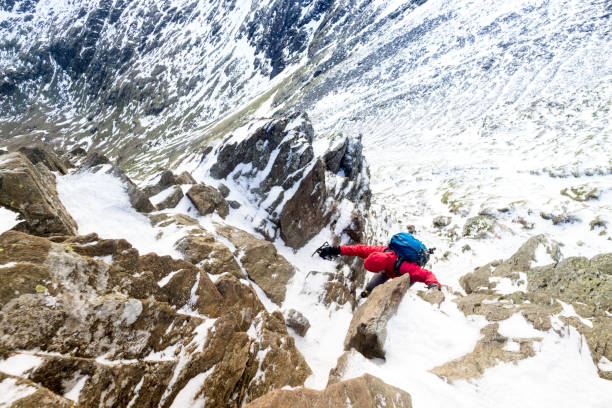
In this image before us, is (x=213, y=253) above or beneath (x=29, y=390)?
beneath

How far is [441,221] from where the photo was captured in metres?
22.2

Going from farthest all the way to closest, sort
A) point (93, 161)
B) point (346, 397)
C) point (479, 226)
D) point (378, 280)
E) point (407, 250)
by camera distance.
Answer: point (479, 226) → point (93, 161) → point (378, 280) → point (407, 250) → point (346, 397)

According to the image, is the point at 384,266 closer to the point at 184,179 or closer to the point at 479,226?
the point at 184,179

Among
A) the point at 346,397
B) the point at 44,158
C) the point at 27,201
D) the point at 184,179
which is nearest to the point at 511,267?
the point at 346,397

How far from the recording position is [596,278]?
8.98 metres

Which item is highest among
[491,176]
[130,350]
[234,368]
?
[130,350]

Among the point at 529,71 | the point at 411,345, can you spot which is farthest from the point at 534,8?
the point at 411,345

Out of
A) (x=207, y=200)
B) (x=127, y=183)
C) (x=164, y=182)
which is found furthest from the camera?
(x=164, y=182)

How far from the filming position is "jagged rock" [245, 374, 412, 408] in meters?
4.43

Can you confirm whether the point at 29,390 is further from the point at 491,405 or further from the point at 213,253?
the point at 491,405

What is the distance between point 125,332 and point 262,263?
628 centimetres

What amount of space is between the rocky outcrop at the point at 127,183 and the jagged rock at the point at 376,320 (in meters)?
8.71

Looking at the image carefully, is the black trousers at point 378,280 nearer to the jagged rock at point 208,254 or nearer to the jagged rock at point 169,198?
the jagged rock at point 208,254

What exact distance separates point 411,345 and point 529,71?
190 ft
